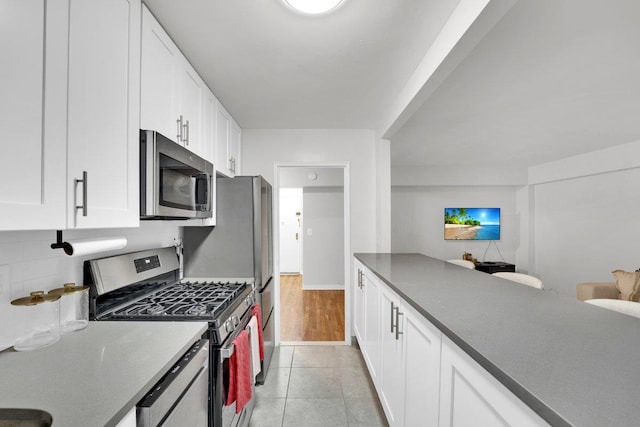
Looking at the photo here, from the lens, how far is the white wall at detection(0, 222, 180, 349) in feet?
3.38

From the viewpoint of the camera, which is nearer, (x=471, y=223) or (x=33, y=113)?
(x=33, y=113)

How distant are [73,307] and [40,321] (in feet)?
0.56

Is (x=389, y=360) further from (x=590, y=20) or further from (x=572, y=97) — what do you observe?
(x=572, y=97)

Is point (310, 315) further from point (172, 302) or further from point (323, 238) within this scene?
point (172, 302)

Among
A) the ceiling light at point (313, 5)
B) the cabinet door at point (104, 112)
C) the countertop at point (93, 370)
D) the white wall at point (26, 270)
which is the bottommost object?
the countertop at point (93, 370)

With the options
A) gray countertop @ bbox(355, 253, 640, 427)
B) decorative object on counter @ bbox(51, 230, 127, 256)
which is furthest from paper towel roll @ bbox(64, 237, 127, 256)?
gray countertop @ bbox(355, 253, 640, 427)

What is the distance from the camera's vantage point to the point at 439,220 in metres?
5.84

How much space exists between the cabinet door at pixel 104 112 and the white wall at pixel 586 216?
5571 millimetres

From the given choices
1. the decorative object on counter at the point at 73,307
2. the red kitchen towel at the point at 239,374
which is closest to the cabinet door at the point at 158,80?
the decorative object on counter at the point at 73,307

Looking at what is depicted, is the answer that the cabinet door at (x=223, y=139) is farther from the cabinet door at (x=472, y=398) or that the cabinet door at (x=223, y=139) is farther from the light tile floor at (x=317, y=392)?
the cabinet door at (x=472, y=398)

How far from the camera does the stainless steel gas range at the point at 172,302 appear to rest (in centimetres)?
137

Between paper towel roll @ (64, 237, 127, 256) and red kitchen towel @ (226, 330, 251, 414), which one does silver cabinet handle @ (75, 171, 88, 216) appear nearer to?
paper towel roll @ (64, 237, 127, 256)

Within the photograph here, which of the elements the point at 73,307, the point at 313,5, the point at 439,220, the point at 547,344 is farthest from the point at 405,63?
the point at 439,220

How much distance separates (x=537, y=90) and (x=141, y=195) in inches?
114
